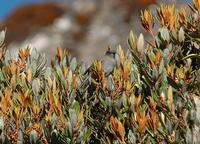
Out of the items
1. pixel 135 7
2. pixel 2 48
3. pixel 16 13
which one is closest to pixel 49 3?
pixel 16 13

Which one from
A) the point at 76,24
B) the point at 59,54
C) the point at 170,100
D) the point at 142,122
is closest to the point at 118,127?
the point at 142,122

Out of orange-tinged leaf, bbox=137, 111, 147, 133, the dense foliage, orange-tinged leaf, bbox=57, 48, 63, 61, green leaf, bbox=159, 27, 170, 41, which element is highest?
orange-tinged leaf, bbox=57, 48, 63, 61

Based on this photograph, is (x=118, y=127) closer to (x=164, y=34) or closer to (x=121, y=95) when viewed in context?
(x=121, y=95)

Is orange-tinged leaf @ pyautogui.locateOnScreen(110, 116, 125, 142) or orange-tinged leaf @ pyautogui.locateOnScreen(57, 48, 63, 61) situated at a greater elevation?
orange-tinged leaf @ pyautogui.locateOnScreen(57, 48, 63, 61)

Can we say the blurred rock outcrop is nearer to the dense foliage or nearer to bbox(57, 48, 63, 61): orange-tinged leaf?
bbox(57, 48, 63, 61): orange-tinged leaf

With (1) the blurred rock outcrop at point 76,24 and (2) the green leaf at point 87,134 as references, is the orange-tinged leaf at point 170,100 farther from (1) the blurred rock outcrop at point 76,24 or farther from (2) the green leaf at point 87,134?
(1) the blurred rock outcrop at point 76,24

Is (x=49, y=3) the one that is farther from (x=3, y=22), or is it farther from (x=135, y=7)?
(x=135, y=7)

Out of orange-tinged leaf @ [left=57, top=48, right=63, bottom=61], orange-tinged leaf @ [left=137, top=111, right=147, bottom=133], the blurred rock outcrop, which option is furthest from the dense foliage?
the blurred rock outcrop

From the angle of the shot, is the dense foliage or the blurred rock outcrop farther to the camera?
the blurred rock outcrop
